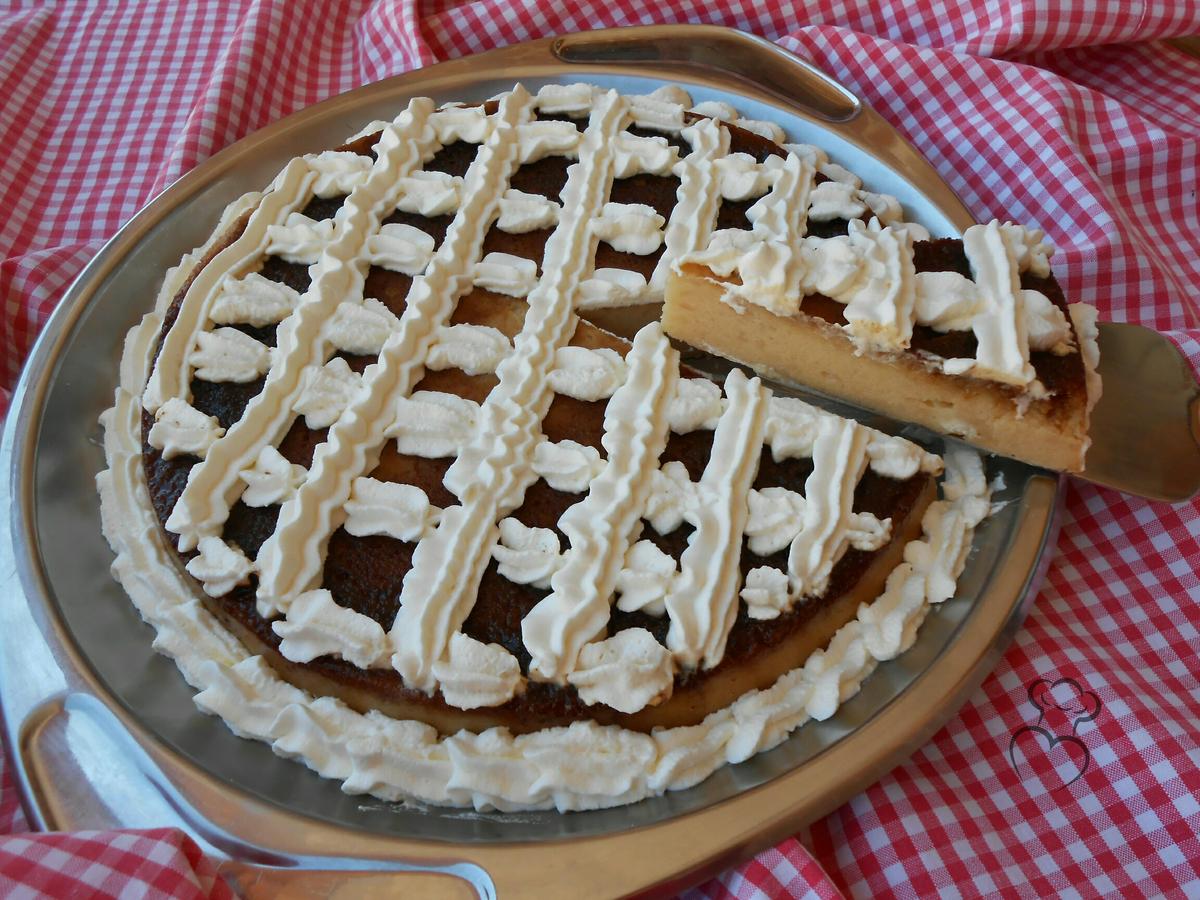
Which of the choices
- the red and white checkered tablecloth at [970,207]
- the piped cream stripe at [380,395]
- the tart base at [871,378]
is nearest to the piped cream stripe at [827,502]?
the tart base at [871,378]

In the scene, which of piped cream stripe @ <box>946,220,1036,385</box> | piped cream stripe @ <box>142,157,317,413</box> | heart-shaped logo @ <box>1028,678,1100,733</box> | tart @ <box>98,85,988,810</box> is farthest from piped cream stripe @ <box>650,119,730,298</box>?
heart-shaped logo @ <box>1028,678,1100,733</box>

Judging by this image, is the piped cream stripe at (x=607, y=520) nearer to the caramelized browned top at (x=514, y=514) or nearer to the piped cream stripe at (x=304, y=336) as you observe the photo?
the caramelized browned top at (x=514, y=514)

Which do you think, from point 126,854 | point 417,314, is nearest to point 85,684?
point 126,854

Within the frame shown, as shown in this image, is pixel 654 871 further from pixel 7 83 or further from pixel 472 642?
pixel 7 83

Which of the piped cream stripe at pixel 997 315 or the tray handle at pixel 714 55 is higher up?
the tray handle at pixel 714 55

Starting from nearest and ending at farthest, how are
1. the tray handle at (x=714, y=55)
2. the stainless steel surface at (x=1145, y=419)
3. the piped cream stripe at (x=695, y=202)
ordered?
1. the stainless steel surface at (x=1145, y=419)
2. the piped cream stripe at (x=695, y=202)
3. the tray handle at (x=714, y=55)

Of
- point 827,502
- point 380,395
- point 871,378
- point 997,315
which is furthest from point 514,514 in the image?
point 997,315
